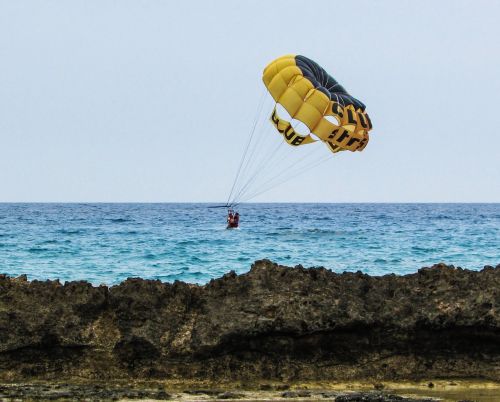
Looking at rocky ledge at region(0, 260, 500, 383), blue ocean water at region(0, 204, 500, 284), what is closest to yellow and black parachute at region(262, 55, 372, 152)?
blue ocean water at region(0, 204, 500, 284)

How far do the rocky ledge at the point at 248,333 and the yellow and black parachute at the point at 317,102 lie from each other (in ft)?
34.8

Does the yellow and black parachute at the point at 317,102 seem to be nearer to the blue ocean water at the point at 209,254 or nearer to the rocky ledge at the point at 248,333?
the blue ocean water at the point at 209,254

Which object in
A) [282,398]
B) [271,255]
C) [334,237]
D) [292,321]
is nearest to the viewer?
[282,398]

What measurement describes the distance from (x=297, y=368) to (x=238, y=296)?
3.58 ft

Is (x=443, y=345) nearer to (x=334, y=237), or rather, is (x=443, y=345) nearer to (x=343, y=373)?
(x=343, y=373)

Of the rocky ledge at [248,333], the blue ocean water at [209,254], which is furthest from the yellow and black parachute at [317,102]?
the rocky ledge at [248,333]

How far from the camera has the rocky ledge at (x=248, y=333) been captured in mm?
8977

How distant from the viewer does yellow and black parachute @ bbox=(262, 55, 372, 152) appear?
64.7 ft

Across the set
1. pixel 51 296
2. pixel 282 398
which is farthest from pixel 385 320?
pixel 51 296

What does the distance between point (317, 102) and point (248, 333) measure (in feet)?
37.6

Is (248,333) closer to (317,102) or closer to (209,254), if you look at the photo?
(317,102)

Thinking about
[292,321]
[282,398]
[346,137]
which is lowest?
[282,398]

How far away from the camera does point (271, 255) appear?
27.8 metres

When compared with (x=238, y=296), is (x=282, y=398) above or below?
below
